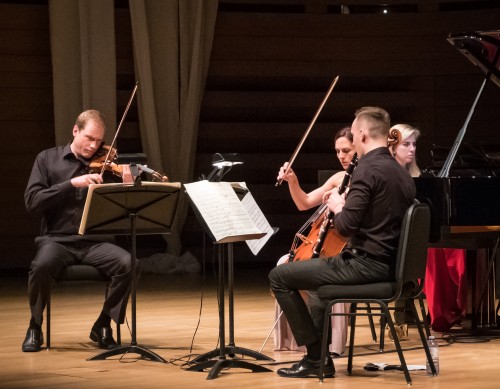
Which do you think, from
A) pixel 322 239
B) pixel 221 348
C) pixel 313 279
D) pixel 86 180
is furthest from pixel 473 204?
pixel 86 180

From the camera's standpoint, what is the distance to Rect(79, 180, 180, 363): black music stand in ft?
16.4

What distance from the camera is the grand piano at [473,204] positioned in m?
5.62

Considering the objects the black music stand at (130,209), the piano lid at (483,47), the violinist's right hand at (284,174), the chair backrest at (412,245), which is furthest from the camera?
the piano lid at (483,47)

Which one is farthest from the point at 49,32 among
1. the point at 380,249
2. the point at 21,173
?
the point at 380,249

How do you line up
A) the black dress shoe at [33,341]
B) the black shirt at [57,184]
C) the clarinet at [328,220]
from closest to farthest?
1. the clarinet at [328,220]
2. the black dress shoe at [33,341]
3. the black shirt at [57,184]

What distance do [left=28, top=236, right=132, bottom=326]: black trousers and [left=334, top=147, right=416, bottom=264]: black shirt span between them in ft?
Answer: 5.03

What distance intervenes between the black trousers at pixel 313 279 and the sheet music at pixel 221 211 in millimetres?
235

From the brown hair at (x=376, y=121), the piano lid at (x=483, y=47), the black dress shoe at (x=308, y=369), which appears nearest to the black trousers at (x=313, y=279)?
the black dress shoe at (x=308, y=369)

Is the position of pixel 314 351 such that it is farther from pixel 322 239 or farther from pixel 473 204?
pixel 473 204

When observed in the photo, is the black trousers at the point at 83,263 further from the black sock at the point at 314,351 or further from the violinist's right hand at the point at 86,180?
the black sock at the point at 314,351

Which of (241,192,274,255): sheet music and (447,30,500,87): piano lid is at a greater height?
(447,30,500,87): piano lid

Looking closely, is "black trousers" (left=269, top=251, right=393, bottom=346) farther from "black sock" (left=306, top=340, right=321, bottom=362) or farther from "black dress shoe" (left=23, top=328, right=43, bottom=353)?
"black dress shoe" (left=23, top=328, right=43, bottom=353)

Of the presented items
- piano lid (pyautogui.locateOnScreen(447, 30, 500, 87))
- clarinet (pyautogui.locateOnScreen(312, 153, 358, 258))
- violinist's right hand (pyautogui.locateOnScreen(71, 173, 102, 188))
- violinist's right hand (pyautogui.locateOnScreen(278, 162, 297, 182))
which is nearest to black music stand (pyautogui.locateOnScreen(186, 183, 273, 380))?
clarinet (pyautogui.locateOnScreen(312, 153, 358, 258))

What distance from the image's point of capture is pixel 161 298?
25.9 ft
